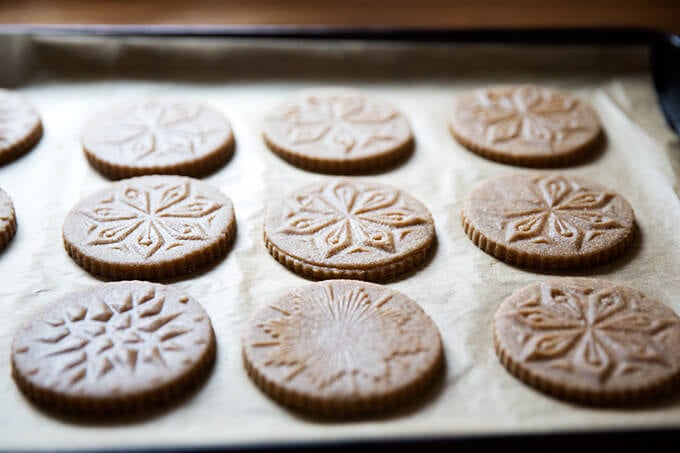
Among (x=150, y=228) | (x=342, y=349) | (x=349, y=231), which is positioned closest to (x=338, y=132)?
(x=349, y=231)

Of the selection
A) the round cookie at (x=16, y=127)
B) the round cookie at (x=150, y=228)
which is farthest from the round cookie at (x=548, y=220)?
the round cookie at (x=16, y=127)

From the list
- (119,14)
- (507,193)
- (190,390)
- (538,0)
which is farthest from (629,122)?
(119,14)

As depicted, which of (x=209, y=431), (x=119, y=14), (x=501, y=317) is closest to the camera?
(x=209, y=431)

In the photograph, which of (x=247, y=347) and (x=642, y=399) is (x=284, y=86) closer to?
(x=247, y=347)

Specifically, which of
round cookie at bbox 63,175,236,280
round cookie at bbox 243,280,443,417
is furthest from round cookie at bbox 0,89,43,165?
round cookie at bbox 243,280,443,417

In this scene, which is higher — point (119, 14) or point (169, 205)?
point (119, 14)

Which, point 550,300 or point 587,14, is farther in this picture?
point 587,14

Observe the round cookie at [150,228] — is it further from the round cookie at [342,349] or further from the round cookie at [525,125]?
the round cookie at [525,125]

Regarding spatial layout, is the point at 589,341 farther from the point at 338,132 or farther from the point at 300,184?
the point at 338,132
